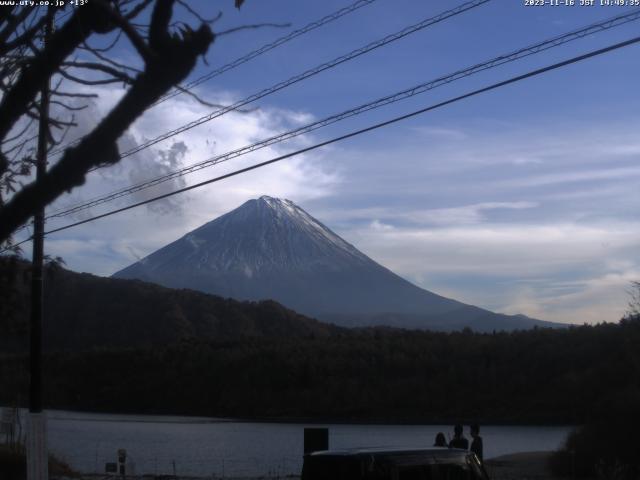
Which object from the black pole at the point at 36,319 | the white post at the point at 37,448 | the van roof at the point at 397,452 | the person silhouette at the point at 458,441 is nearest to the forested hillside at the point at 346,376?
the person silhouette at the point at 458,441

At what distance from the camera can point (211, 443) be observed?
40.5 m

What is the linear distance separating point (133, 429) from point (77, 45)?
152 ft

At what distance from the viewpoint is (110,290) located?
101125 millimetres

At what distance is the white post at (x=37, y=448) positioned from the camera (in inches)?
590

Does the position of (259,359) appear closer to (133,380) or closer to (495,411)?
(133,380)

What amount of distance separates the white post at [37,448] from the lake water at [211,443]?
1311 centimetres

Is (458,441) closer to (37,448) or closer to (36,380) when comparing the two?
(37,448)

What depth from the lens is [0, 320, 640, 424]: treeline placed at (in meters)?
61.9

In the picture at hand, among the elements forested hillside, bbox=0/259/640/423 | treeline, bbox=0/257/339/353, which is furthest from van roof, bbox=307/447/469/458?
treeline, bbox=0/257/339/353

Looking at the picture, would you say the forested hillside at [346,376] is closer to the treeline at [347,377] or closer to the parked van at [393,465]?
the treeline at [347,377]

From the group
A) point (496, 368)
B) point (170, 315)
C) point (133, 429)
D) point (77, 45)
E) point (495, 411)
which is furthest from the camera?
point (170, 315)

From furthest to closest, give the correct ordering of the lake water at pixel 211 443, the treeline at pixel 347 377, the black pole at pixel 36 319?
Result: the treeline at pixel 347 377
the lake water at pixel 211 443
the black pole at pixel 36 319

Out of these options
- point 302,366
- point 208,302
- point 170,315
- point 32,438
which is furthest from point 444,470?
point 208,302

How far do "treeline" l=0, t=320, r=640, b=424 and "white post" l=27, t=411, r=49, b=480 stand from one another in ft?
142
